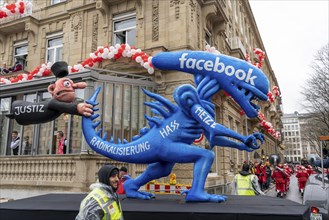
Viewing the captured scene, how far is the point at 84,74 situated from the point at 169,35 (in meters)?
4.95

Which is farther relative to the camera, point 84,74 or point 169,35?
point 169,35

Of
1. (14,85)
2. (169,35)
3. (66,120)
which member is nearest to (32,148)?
(66,120)

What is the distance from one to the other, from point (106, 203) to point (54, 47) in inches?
606

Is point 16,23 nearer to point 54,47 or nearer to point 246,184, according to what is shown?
point 54,47

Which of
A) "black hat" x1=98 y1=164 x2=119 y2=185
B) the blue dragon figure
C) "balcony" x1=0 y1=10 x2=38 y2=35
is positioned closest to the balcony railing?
"balcony" x1=0 y1=10 x2=38 y2=35

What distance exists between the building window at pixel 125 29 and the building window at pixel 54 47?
3452 millimetres

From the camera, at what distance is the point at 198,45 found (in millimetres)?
13938

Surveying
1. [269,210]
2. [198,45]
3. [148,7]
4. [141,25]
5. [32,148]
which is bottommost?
[269,210]

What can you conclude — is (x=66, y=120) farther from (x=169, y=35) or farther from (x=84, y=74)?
(x=169, y=35)

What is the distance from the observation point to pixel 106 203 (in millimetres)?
2656

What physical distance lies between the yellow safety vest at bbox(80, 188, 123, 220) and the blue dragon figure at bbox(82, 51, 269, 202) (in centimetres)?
193

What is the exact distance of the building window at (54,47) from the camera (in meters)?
16.2

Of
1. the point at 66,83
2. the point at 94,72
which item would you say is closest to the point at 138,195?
the point at 66,83

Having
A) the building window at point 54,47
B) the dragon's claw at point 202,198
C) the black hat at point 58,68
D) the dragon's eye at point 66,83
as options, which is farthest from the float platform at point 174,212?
the building window at point 54,47
